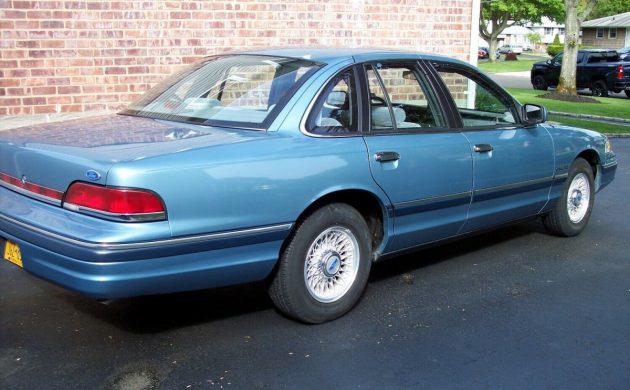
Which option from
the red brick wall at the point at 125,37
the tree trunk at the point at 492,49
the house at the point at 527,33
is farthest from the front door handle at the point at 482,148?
the house at the point at 527,33

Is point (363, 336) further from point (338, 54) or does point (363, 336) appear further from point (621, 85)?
point (621, 85)

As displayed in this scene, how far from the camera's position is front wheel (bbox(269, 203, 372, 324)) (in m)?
4.32

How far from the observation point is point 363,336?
4.40 m

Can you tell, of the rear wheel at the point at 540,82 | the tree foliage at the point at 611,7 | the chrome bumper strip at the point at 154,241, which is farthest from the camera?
the tree foliage at the point at 611,7

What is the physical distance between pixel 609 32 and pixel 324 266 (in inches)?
2797

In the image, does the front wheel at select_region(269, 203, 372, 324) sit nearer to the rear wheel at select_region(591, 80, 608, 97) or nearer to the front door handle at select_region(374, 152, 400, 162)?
the front door handle at select_region(374, 152, 400, 162)

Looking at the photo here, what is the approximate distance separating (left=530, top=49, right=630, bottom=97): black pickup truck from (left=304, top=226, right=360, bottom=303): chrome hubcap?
2283 centimetres

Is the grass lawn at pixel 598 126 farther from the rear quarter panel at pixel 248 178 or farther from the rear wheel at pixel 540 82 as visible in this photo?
the rear wheel at pixel 540 82

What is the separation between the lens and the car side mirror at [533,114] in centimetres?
589

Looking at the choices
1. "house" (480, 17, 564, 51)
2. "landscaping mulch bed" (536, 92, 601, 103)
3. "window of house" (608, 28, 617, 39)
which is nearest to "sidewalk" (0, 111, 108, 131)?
"landscaping mulch bed" (536, 92, 601, 103)

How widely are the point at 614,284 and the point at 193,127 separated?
3181 millimetres

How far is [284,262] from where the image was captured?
169 inches

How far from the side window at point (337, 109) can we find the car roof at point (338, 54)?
158 millimetres

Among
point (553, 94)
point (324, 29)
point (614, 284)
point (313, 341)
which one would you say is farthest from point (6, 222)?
point (553, 94)
